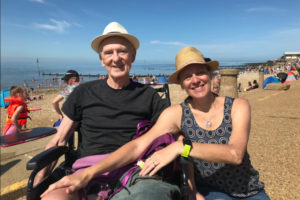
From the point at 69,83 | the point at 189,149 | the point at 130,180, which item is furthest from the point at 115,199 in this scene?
the point at 69,83

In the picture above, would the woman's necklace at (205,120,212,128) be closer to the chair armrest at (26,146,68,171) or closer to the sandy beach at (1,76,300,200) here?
the chair armrest at (26,146,68,171)

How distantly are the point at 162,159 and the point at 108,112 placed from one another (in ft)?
2.74

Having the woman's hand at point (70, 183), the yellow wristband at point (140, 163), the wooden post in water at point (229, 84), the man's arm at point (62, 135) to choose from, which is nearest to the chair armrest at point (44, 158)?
the man's arm at point (62, 135)

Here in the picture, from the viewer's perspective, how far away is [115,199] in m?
1.46

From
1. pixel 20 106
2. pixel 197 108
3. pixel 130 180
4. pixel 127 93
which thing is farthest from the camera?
pixel 20 106

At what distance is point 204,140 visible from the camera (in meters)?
1.77

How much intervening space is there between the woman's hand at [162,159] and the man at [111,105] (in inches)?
21.3

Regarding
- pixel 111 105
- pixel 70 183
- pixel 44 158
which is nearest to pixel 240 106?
pixel 111 105

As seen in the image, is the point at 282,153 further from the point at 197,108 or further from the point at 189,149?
the point at 189,149

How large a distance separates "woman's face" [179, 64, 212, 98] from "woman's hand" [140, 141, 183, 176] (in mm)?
509

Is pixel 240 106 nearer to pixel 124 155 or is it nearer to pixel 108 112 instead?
pixel 124 155

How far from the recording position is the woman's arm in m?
1.52

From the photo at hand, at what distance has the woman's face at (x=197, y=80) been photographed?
71.4 inches

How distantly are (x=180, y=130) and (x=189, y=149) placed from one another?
434 mm
